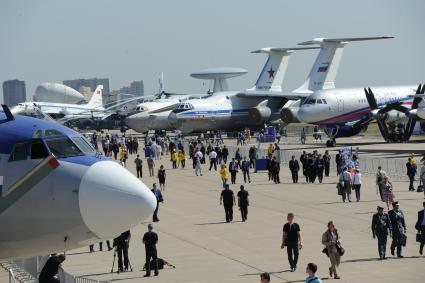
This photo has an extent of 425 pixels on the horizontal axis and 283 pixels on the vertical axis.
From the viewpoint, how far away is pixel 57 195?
12.9 m

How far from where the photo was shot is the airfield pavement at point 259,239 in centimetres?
2034

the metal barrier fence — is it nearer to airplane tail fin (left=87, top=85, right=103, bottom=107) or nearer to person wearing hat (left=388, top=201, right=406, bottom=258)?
person wearing hat (left=388, top=201, right=406, bottom=258)

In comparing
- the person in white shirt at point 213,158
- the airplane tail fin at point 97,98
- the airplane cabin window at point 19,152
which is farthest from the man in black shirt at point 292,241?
the airplane tail fin at point 97,98

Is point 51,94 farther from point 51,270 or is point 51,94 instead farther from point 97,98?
point 51,270

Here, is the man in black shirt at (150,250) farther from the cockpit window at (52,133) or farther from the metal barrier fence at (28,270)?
the cockpit window at (52,133)

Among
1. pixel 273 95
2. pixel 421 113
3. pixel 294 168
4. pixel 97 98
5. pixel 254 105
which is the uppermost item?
pixel 97 98

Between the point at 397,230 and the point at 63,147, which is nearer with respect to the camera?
the point at 63,147

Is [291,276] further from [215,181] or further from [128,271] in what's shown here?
[215,181]

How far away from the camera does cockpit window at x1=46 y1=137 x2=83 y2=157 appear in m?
13.3

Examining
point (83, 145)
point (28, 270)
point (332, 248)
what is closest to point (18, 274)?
point (28, 270)

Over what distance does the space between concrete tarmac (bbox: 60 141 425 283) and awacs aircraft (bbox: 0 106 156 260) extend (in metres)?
6.84

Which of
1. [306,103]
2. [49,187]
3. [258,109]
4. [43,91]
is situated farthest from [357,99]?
[43,91]

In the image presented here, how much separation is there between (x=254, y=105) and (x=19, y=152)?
72703mm

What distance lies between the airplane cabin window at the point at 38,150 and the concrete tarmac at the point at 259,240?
7.03 meters
